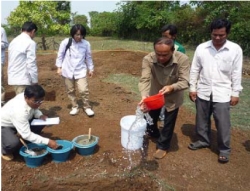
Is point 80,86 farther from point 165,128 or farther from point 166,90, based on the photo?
point 166,90

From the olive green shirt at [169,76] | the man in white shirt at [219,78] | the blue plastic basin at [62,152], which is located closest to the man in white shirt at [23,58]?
the blue plastic basin at [62,152]

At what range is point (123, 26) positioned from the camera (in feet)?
69.4

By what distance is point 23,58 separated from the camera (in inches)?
168

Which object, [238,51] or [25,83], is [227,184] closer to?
[238,51]

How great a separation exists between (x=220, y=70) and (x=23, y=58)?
2.86 metres

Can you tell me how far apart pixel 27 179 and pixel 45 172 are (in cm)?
22

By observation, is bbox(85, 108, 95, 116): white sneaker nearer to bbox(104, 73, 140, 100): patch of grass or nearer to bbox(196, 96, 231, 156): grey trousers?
bbox(104, 73, 140, 100): patch of grass

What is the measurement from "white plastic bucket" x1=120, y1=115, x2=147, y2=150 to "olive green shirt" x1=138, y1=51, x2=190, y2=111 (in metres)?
0.50

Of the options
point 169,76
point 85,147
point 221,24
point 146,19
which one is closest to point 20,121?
point 85,147

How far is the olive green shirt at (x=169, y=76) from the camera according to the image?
3264 mm

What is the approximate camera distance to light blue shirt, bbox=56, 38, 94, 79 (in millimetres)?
4730

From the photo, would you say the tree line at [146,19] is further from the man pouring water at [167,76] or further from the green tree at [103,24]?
the man pouring water at [167,76]

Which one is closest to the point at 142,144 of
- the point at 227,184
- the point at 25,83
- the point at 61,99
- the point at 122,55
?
the point at 227,184

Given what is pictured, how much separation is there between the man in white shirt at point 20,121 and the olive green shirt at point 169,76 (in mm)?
1246
